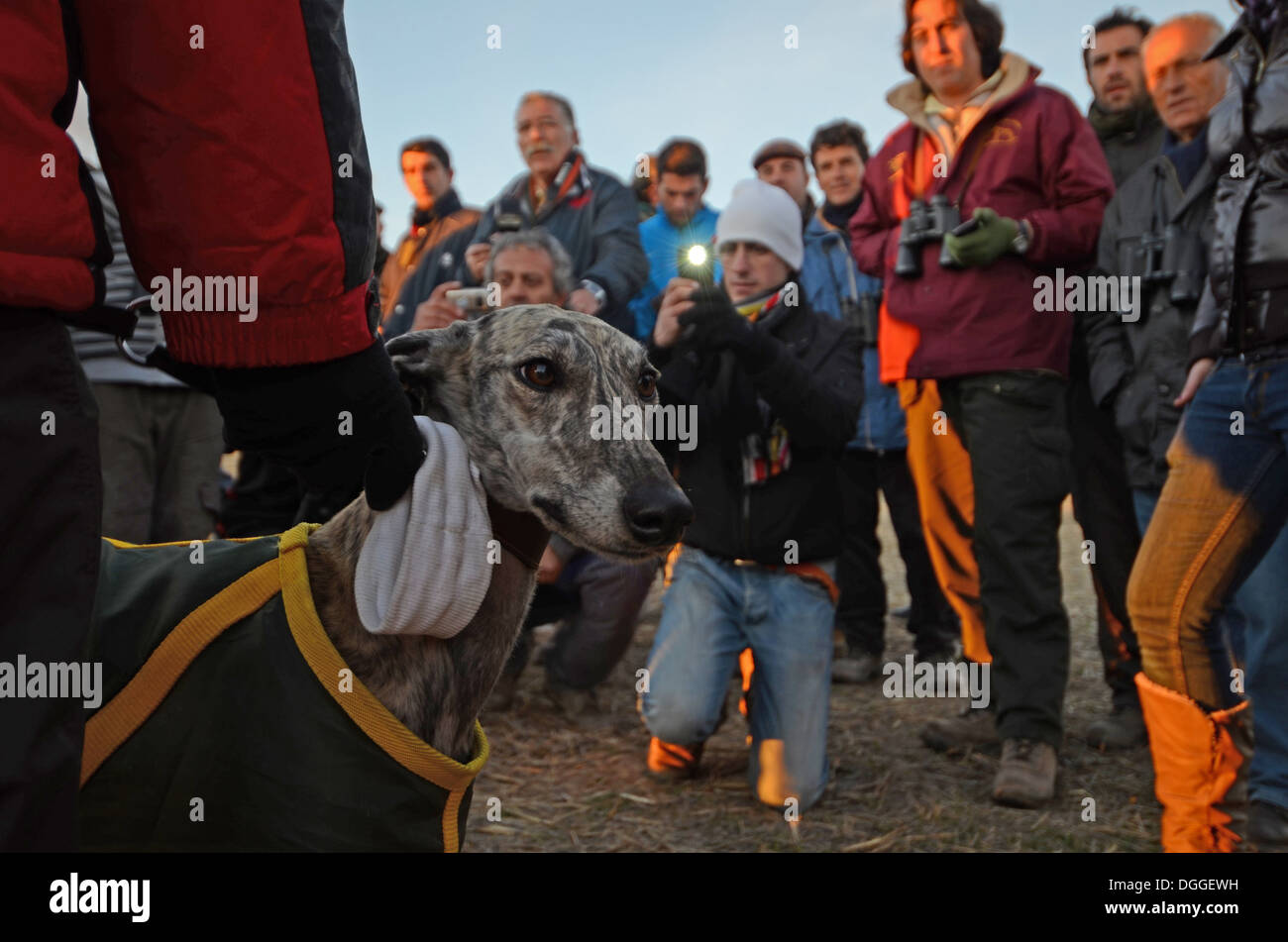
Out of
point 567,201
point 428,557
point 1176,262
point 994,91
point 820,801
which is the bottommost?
point 820,801

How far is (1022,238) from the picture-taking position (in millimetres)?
4043

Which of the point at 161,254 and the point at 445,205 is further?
the point at 445,205

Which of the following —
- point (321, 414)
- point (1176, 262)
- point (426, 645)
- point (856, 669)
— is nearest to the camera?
point (321, 414)

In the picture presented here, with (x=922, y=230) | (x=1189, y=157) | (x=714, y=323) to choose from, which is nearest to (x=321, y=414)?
(x=714, y=323)

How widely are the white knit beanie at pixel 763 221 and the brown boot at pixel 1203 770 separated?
250 centimetres

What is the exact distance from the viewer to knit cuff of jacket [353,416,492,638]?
1.83 m

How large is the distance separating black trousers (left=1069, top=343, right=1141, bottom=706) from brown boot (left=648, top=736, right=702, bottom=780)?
2214mm

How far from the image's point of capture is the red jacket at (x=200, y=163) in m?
1.11

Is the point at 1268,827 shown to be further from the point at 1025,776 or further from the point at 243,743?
the point at 243,743

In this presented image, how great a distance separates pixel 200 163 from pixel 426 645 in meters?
1.07

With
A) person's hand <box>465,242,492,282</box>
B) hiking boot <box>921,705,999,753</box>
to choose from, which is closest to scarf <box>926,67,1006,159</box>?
person's hand <box>465,242,492,282</box>

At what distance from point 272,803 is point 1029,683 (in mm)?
3155

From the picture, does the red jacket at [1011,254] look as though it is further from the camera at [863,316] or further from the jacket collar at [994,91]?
the camera at [863,316]
